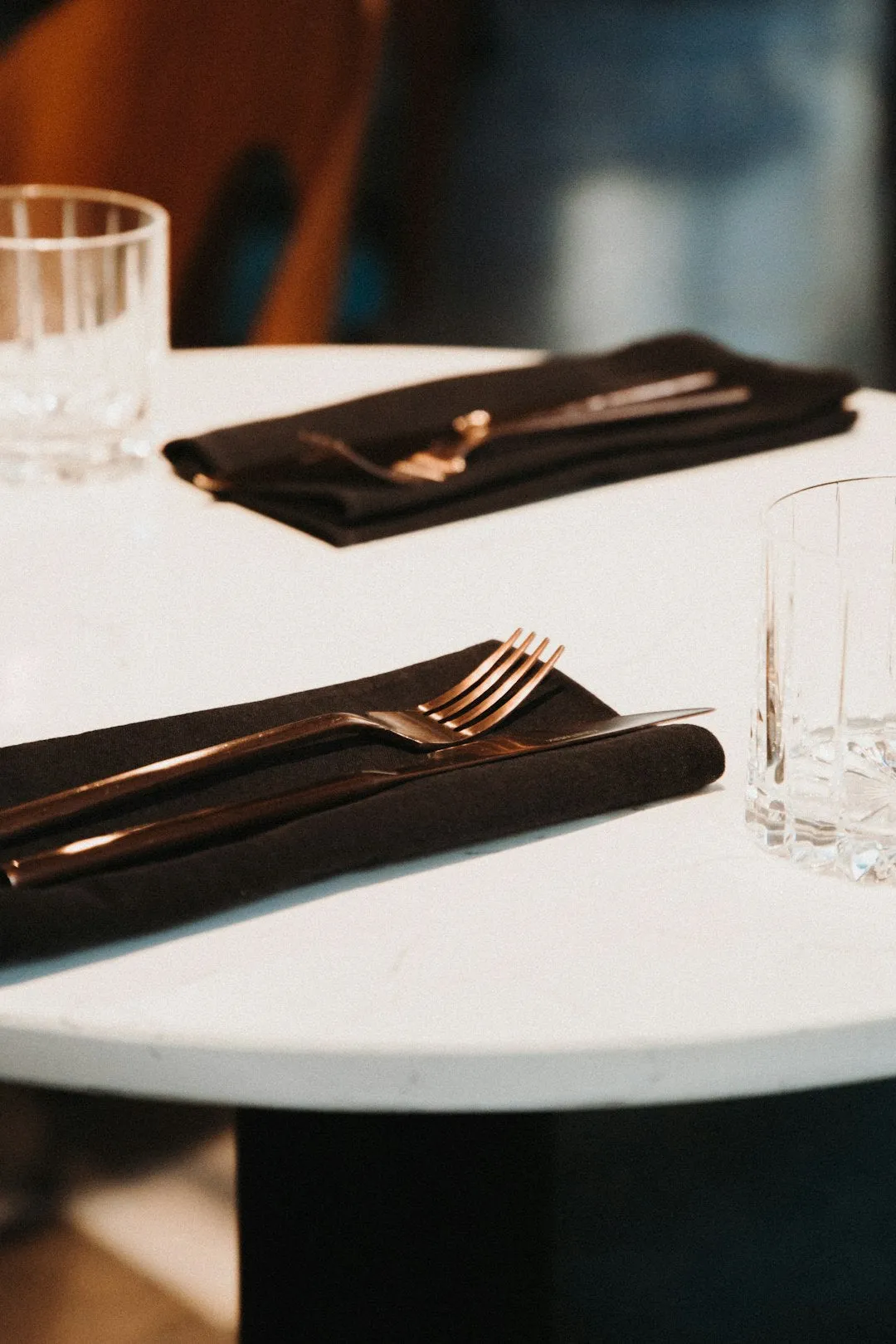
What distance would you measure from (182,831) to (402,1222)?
30 centimetres

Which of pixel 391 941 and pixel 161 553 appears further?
pixel 161 553

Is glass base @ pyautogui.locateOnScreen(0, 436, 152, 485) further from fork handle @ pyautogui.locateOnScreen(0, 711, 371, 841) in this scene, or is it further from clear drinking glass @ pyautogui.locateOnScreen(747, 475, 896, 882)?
clear drinking glass @ pyautogui.locateOnScreen(747, 475, 896, 882)

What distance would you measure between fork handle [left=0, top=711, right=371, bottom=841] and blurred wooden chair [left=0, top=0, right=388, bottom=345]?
1.12m

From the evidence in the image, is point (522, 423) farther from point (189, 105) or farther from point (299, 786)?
point (189, 105)

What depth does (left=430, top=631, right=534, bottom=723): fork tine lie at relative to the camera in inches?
29.0

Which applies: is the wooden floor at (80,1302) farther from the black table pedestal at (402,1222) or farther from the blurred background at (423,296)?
the black table pedestal at (402,1222)

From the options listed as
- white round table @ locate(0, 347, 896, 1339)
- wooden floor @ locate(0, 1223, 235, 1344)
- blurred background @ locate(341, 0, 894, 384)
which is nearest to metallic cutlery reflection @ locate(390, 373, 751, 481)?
white round table @ locate(0, 347, 896, 1339)

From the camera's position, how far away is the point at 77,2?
190 cm

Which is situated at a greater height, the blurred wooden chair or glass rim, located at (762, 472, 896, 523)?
the blurred wooden chair

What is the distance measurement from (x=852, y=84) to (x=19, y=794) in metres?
5.81

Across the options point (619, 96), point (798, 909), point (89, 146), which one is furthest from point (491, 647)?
point (619, 96)

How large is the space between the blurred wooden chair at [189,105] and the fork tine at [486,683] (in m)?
1.03

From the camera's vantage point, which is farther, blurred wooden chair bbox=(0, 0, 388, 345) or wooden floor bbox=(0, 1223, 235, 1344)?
blurred wooden chair bbox=(0, 0, 388, 345)

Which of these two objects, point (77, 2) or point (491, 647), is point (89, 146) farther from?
point (491, 647)
